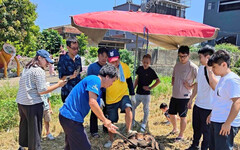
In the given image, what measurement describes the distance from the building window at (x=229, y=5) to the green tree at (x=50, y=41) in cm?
1889

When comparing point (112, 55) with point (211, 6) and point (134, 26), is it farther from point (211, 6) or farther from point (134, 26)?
point (211, 6)

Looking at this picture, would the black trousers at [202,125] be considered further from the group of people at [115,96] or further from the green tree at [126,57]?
the green tree at [126,57]

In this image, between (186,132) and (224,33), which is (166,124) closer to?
(186,132)

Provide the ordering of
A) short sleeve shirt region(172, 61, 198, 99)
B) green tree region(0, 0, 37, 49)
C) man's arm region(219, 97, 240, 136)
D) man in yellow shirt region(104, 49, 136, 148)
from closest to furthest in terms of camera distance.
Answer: man's arm region(219, 97, 240, 136)
man in yellow shirt region(104, 49, 136, 148)
short sleeve shirt region(172, 61, 198, 99)
green tree region(0, 0, 37, 49)

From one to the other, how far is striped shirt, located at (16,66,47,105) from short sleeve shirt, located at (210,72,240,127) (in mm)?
2187

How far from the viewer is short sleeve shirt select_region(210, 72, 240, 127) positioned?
1907 millimetres

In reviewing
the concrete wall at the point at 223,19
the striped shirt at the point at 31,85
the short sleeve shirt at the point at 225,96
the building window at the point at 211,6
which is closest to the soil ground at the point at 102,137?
the striped shirt at the point at 31,85

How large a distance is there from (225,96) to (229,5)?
23.7 meters

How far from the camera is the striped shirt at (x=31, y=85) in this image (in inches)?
97.0

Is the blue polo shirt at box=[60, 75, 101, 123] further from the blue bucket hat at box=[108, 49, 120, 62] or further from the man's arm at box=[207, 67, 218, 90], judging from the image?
the man's arm at box=[207, 67, 218, 90]

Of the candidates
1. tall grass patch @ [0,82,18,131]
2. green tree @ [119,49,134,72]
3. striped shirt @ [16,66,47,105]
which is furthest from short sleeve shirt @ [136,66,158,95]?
green tree @ [119,49,134,72]

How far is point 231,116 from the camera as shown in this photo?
1.91m

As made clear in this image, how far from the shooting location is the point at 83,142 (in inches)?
83.2

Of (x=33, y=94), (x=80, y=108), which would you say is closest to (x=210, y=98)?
(x=80, y=108)
